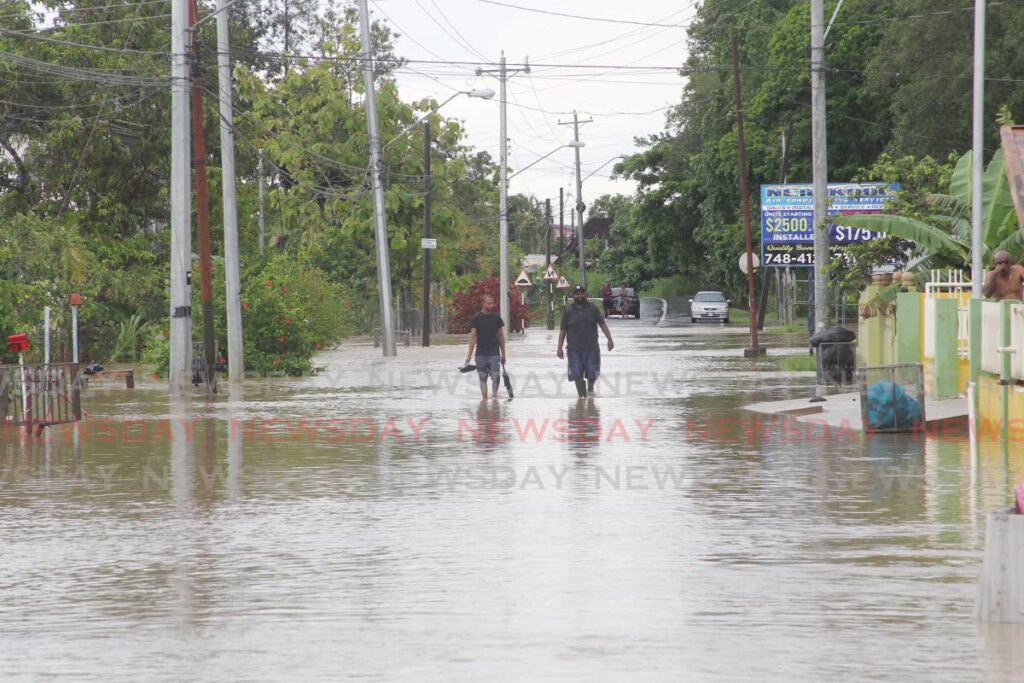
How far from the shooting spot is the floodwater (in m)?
7.25

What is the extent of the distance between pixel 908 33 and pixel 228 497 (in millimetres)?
39234

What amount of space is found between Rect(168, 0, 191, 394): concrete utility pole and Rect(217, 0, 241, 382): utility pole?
204 cm

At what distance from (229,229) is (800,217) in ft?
63.1

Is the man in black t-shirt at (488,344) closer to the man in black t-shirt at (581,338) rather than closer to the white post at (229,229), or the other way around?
the man in black t-shirt at (581,338)

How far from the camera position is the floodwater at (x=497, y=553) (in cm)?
725

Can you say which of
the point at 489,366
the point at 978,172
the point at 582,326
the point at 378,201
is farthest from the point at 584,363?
the point at 378,201

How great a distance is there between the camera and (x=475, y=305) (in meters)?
65.2

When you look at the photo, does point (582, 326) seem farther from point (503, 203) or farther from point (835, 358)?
point (503, 203)

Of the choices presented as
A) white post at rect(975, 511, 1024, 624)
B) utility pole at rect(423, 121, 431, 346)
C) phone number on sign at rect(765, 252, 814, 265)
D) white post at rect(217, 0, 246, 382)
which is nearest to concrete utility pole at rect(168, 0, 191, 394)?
white post at rect(217, 0, 246, 382)

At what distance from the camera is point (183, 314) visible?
29000mm

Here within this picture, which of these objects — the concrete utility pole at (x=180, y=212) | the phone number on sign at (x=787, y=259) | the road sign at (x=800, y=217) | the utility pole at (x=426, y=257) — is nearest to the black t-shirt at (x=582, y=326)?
the concrete utility pole at (x=180, y=212)

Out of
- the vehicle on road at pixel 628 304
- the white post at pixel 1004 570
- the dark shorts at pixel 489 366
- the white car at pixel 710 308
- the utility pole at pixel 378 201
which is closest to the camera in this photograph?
the white post at pixel 1004 570

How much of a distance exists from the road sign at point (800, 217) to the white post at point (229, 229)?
15305 mm

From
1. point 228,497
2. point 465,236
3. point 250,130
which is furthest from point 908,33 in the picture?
point 228,497
